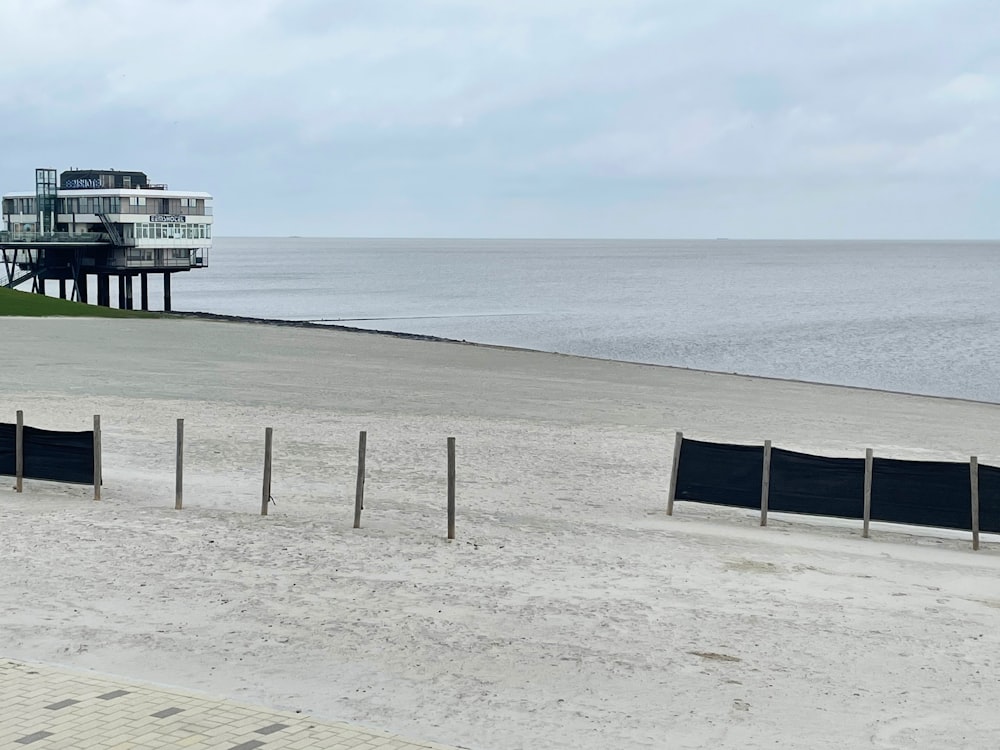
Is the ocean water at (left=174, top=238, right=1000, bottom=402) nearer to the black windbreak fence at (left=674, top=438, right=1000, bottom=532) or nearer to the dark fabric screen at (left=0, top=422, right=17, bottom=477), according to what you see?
the black windbreak fence at (left=674, top=438, right=1000, bottom=532)

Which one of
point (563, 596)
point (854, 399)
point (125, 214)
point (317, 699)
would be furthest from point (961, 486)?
point (125, 214)

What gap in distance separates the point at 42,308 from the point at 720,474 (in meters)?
45.6

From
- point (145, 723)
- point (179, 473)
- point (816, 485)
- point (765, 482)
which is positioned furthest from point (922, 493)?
point (145, 723)

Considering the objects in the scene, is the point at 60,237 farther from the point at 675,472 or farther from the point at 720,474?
the point at 720,474

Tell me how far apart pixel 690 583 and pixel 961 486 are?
193 inches

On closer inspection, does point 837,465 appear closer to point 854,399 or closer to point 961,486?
point 961,486

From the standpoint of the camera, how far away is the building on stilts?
7544 centimetres

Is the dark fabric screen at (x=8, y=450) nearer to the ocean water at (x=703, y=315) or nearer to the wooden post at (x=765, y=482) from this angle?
the wooden post at (x=765, y=482)

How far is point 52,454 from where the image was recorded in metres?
17.7

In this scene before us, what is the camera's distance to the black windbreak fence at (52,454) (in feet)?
57.5

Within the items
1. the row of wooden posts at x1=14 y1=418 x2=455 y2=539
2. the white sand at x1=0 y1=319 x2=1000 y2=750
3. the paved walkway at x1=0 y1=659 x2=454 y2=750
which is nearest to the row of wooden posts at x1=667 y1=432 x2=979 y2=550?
the white sand at x1=0 y1=319 x2=1000 y2=750

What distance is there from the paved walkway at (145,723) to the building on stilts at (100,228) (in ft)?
230

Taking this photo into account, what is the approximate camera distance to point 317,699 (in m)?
9.64

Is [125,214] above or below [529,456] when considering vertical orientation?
above
